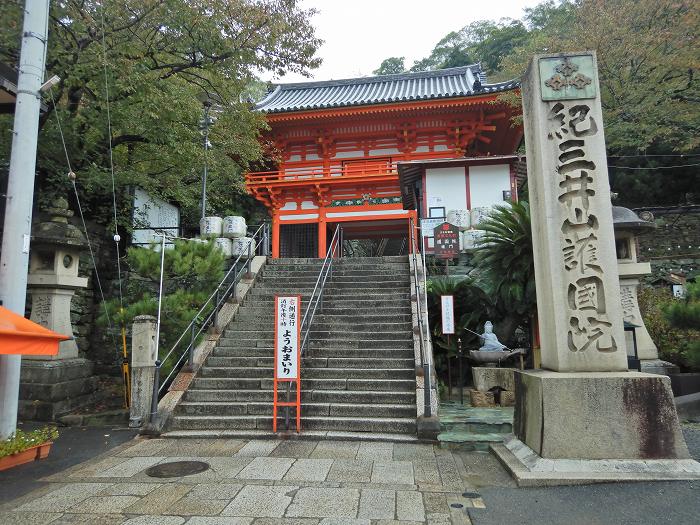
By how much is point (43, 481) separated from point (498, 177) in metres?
13.3

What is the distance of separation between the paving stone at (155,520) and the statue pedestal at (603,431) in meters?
3.03

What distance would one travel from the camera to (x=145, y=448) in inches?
229

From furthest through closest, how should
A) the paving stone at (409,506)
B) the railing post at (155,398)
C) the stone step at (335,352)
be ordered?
the stone step at (335,352) → the railing post at (155,398) → the paving stone at (409,506)

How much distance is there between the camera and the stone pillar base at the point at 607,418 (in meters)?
4.21

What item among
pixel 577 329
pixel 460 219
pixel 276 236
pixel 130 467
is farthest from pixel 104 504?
pixel 276 236

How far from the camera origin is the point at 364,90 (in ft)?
74.9

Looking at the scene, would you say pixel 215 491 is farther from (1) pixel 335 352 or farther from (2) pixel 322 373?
(1) pixel 335 352

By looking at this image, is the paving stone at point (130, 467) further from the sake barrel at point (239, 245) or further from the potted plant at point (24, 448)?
the sake barrel at point (239, 245)

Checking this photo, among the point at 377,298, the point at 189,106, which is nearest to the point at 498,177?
the point at 377,298

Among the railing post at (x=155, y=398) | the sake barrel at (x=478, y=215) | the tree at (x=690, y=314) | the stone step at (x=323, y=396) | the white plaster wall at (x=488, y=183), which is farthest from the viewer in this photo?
the white plaster wall at (x=488, y=183)

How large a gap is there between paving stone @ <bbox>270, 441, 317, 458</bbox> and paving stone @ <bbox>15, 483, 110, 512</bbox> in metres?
1.86

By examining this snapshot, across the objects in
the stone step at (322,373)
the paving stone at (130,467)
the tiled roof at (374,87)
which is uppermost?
the tiled roof at (374,87)

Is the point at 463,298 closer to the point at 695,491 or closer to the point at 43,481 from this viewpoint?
the point at 695,491

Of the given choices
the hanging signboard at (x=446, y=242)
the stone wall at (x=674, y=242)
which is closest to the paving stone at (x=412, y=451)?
the hanging signboard at (x=446, y=242)
